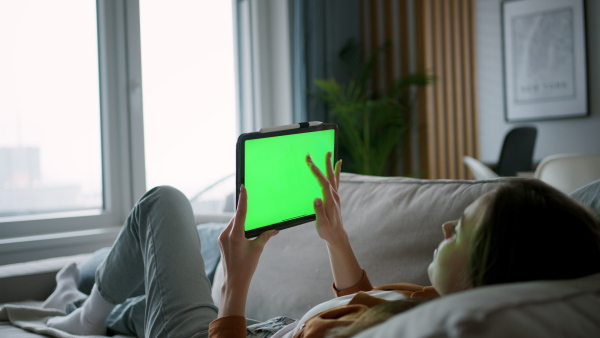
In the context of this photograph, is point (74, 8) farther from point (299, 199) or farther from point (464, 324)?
point (464, 324)

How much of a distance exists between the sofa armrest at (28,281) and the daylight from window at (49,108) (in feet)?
2.12

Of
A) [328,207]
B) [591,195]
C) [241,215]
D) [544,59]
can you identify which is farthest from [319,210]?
[544,59]

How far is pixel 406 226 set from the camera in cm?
140

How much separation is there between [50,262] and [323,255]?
1.15 meters

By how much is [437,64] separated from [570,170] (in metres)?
2.40

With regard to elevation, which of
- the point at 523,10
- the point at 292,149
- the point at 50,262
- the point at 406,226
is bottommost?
the point at 50,262

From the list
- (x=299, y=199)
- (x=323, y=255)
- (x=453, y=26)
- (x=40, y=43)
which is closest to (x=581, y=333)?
(x=299, y=199)

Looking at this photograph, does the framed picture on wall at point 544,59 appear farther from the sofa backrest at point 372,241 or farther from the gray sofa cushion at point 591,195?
the gray sofa cushion at point 591,195

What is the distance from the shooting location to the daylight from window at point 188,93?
3.15 metres

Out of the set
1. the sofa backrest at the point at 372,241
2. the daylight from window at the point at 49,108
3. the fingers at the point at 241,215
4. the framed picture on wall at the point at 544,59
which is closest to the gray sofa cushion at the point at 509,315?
the fingers at the point at 241,215

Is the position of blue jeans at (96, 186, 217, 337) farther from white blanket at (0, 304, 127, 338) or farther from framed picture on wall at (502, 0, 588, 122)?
framed picture on wall at (502, 0, 588, 122)

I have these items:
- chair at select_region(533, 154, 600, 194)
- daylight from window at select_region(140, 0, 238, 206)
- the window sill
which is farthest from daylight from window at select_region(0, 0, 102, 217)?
chair at select_region(533, 154, 600, 194)

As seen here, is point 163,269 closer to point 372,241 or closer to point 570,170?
point 372,241

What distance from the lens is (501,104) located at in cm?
460
